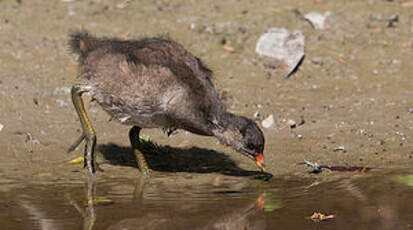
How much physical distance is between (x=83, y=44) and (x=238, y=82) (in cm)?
309

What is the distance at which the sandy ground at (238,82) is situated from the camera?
817 cm

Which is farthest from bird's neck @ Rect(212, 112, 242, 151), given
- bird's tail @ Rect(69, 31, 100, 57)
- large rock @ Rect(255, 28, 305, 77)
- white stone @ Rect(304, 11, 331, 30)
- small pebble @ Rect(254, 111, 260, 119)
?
white stone @ Rect(304, 11, 331, 30)

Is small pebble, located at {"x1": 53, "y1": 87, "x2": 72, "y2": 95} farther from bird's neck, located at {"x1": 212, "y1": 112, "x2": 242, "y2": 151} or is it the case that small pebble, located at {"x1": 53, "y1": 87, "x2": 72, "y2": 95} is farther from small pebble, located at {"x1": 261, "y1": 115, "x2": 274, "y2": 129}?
bird's neck, located at {"x1": 212, "y1": 112, "x2": 242, "y2": 151}

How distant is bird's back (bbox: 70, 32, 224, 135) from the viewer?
717cm

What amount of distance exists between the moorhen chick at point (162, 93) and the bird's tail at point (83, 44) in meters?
0.35

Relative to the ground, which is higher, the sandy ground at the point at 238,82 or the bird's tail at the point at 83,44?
the bird's tail at the point at 83,44

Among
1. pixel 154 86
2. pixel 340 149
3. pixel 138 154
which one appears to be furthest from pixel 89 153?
pixel 340 149

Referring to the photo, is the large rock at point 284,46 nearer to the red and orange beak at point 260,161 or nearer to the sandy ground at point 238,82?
the sandy ground at point 238,82

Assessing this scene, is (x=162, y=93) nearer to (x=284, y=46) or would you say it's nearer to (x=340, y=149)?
(x=340, y=149)

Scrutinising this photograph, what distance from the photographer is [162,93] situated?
7156 millimetres

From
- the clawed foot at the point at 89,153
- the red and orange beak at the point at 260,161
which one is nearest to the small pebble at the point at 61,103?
the clawed foot at the point at 89,153

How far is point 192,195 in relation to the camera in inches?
257

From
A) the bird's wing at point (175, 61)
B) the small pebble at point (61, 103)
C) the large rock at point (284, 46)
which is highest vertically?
the bird's wing at point (175, 61)

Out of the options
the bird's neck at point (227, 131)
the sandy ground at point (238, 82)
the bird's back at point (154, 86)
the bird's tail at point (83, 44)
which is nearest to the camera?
the bird's back at point (154, 86)
